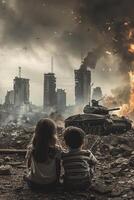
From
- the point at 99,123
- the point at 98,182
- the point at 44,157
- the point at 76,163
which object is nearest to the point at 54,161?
the point at 44,157

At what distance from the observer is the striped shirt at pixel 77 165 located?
29.4 ft

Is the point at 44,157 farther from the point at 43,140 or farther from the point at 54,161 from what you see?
the point at 43,140

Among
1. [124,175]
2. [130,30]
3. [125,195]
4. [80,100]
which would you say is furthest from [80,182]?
[80,100]

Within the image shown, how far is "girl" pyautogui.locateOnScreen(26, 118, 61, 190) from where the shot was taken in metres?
8.90

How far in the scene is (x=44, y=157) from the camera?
895 cm

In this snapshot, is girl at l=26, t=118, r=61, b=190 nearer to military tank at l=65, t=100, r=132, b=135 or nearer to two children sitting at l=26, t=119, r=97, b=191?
two children sitting at l=26, t=119, r=97, b=191

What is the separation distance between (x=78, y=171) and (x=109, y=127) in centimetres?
1767

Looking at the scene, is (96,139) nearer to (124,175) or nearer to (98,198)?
(124,175)

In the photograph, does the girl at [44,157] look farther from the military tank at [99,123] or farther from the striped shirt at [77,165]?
the military tank at [99,123]

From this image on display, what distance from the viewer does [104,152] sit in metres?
17.3

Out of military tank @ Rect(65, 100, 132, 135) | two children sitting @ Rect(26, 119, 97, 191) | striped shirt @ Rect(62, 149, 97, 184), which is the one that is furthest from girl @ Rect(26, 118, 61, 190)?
military tank @ Rect(65, 100, 132, 135)

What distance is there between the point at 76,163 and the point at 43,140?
829 millimetres

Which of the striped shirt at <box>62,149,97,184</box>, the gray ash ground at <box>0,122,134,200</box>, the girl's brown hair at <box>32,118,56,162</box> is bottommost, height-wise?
the gray ash ground at <box>0,122,134,200</box>

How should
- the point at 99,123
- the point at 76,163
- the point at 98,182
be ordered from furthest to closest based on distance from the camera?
the point at 99,123 → the point at 98,182 → the point at 76,163
